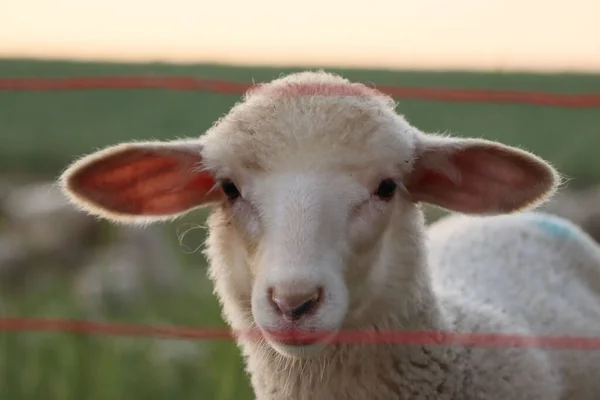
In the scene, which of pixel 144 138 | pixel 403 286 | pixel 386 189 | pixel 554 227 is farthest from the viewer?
pixel 144 138

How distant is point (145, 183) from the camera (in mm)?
2621

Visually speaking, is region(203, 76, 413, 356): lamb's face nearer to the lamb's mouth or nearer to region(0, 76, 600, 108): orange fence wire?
the lamb's mouth

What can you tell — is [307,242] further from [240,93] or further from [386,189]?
[240,93]

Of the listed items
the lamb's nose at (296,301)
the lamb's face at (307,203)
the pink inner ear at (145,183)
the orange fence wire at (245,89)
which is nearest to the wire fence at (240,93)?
the orange fence wire at (245,89)

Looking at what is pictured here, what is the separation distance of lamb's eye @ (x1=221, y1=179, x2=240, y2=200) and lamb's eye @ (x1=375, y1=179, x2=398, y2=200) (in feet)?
1.05

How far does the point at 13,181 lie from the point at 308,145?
7.63 meters

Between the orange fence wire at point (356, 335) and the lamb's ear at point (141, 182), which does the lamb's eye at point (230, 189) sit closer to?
the lamb's ear at point (141, 182)

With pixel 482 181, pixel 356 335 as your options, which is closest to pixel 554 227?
pixel 482 181

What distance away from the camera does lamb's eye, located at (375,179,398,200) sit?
2.30 meters

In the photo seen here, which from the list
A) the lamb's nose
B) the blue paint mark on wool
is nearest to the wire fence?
the lamb's nose

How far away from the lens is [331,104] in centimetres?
232

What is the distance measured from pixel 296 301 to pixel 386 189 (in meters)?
0.46

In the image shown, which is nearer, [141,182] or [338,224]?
[338,224]

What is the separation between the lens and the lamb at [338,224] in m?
2.12
